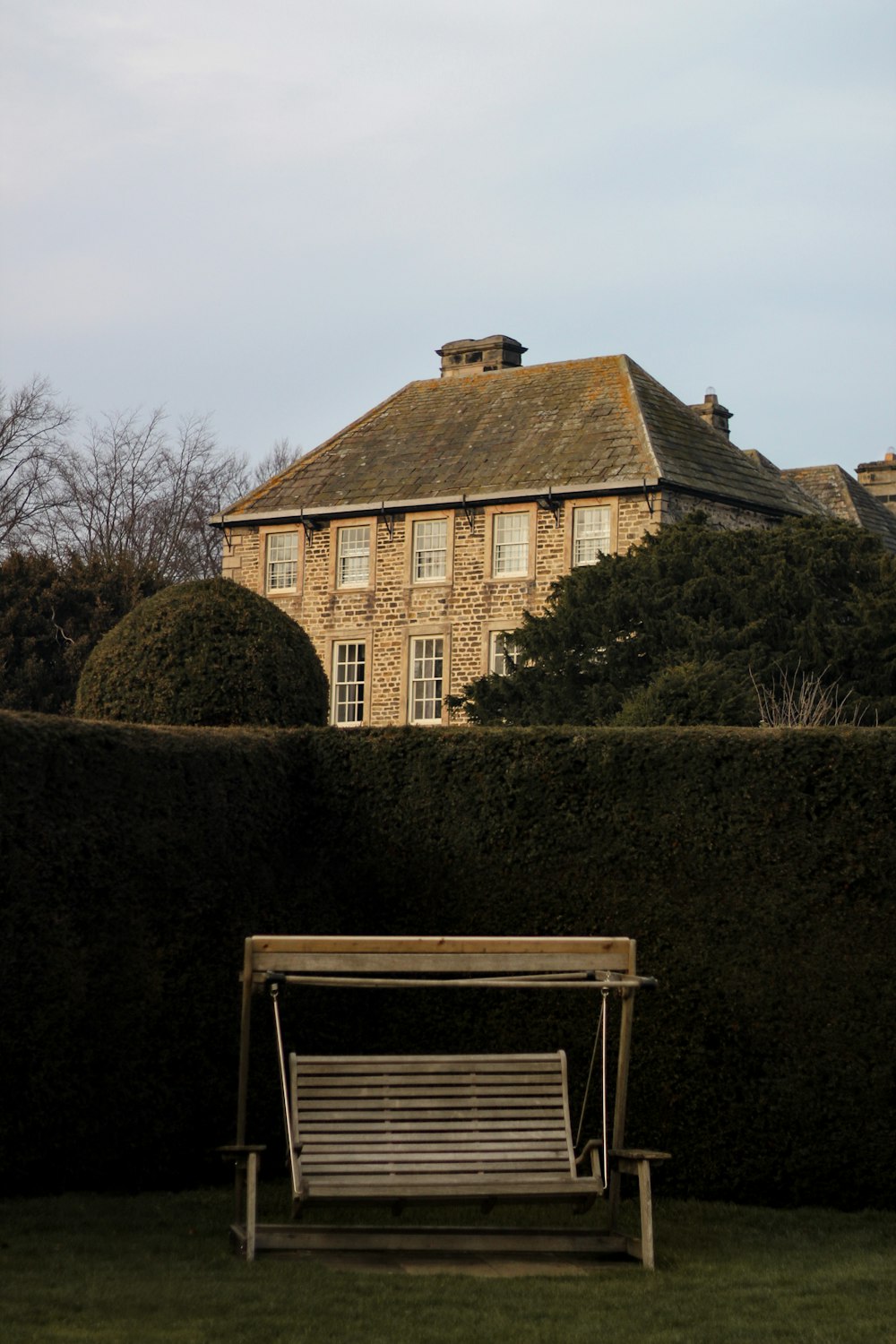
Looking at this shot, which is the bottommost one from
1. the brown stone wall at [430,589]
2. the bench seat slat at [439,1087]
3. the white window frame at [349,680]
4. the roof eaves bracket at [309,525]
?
the bench seat slat at [439,1087]

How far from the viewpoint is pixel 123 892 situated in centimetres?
957

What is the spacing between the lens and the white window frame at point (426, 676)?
1446 inches

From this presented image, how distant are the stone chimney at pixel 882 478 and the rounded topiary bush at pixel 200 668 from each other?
40584 mm

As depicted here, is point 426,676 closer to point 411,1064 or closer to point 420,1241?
point 411,1064

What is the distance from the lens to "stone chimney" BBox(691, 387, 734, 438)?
45.1 m

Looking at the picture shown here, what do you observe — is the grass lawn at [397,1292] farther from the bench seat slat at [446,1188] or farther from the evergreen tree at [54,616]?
the evergreen tree at [54,616]

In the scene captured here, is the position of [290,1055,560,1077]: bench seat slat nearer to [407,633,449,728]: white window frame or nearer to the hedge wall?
the hedge wall

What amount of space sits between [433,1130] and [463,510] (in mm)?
28175

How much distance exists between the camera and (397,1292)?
7441 millimetres

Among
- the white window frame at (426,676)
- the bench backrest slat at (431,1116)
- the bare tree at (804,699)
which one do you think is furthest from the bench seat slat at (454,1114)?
the white window frame at (426,676)

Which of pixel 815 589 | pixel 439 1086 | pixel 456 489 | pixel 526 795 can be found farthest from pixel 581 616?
pixel 439 1086

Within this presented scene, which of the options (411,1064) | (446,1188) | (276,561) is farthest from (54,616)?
(446,1188)

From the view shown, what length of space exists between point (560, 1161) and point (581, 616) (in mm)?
18101

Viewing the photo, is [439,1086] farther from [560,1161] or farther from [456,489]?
[456,489]
